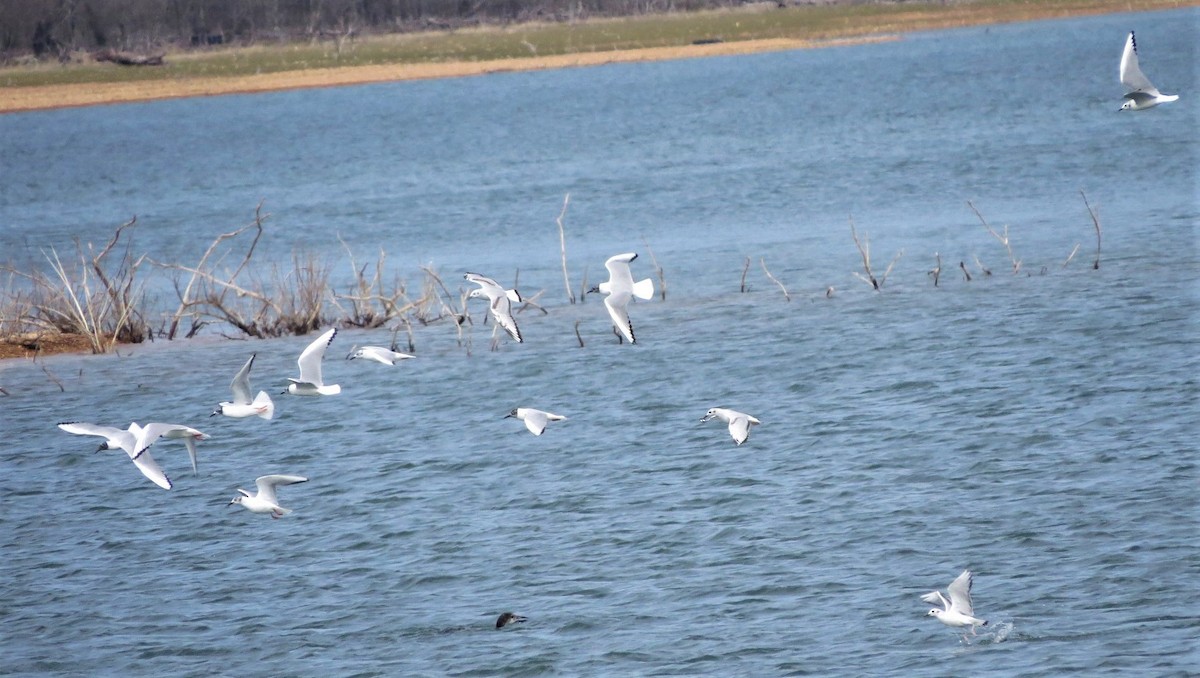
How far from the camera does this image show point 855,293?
77.5 ft

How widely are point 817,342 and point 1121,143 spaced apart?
70.8 ft

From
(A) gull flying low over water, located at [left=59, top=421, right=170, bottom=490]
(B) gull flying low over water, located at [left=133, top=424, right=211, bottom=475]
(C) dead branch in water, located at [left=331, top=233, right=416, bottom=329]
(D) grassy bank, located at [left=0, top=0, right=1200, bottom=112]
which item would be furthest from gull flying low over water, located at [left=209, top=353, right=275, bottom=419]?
(D) grassy bank, located at [left=0, top=0, right=1200, bottom=112]

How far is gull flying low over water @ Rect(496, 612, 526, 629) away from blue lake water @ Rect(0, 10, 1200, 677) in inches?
7.6

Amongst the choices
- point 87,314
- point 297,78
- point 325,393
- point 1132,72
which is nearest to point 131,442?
point 325,393

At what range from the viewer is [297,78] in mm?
80500

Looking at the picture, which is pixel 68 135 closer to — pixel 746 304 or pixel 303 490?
pixel 746 304

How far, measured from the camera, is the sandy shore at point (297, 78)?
76.6 m

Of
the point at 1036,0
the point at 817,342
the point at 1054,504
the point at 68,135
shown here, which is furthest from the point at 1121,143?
the point at 1036,0

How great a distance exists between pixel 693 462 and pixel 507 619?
4.56 m

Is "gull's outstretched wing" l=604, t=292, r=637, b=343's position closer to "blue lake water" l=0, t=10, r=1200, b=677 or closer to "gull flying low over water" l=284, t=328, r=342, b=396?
"blue lake water" l=0, t=10, r=1200, b=677

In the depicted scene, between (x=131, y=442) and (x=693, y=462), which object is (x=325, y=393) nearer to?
(x=131, y=442)

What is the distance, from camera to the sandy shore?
76562 millimetres

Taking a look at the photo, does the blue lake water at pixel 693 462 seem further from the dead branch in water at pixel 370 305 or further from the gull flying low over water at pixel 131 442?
the gull flying low over water at pixel 131 442

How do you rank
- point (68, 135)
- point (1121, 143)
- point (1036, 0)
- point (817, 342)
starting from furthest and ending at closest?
point (1036, 0) < point (68, 135) < point (1121, 143) < point (817, 342)
